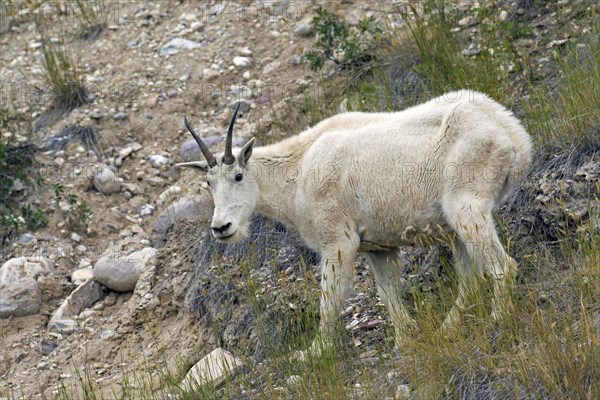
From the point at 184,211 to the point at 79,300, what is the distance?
1.48 meters

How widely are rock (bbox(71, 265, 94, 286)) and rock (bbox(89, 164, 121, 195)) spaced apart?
1.30 meters

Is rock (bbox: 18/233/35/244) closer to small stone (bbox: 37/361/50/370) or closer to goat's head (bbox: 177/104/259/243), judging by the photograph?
small stone (bbox: 37/361/50/370)

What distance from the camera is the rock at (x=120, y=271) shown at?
10133mm

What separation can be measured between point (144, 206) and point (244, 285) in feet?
10.8

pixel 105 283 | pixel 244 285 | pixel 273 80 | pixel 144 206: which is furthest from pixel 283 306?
pixel 273 80

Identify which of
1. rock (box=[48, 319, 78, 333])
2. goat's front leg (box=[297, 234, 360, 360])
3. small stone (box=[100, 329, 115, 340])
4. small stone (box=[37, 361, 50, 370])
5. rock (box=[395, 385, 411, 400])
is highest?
goat's front leg (box=[297, 234, 360, 360])

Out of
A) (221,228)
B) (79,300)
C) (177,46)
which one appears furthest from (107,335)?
(177,46)

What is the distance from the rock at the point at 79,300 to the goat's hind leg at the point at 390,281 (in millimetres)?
3691

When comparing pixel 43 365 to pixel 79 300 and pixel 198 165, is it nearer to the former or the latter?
pixel 79 300

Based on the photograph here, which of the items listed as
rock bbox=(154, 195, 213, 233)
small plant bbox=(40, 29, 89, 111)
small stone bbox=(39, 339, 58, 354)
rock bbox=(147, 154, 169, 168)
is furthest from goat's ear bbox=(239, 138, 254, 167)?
small plant bbox=(40, 29, 89, 111)

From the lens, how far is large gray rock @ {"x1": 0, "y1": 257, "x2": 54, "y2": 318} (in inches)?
404

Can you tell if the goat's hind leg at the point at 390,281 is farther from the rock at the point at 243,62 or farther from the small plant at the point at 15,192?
the rock at the point at 243,62

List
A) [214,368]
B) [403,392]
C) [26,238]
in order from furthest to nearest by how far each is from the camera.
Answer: [26,238] < [214,368] < [403,392]

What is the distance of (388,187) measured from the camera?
24.1 ft
